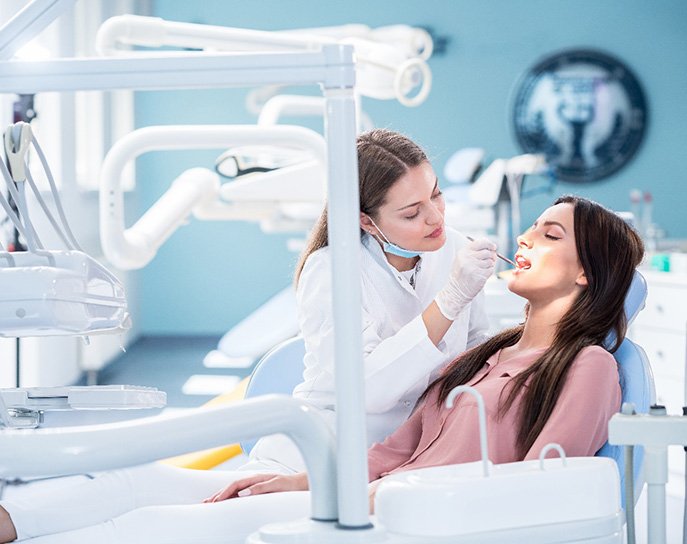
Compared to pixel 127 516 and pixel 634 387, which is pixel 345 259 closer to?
pixel 127 516

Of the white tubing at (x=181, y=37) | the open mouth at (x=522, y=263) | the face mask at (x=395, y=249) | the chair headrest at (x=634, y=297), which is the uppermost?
the white tubing at (x=181, y=37)

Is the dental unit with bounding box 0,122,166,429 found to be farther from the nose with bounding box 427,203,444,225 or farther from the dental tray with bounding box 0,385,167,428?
the nose with bounding box 427,203,444,225

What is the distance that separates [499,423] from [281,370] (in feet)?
1.77

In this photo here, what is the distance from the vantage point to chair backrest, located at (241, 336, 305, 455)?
6.59ft

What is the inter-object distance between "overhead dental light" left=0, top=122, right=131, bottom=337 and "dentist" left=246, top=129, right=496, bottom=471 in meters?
0.55

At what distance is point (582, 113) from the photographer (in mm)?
7465

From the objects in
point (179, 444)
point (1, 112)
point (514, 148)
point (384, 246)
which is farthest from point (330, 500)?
point (514, 148)

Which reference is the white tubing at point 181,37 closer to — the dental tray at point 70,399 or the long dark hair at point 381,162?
the long dark hair at point 381,162

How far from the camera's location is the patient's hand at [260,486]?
156 centimetres

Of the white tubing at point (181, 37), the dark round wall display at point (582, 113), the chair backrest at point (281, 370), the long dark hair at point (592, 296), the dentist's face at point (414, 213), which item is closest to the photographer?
the long dark hair at point (592, 296)

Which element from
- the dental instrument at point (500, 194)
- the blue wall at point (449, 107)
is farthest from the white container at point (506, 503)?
the blue wall at point (449, 107)

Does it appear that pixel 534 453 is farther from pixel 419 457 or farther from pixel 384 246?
pixel 384 246

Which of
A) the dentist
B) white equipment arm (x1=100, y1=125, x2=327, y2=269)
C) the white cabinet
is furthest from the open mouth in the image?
the white cabinet

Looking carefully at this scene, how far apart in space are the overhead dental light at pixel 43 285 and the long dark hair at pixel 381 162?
0.69 meters
